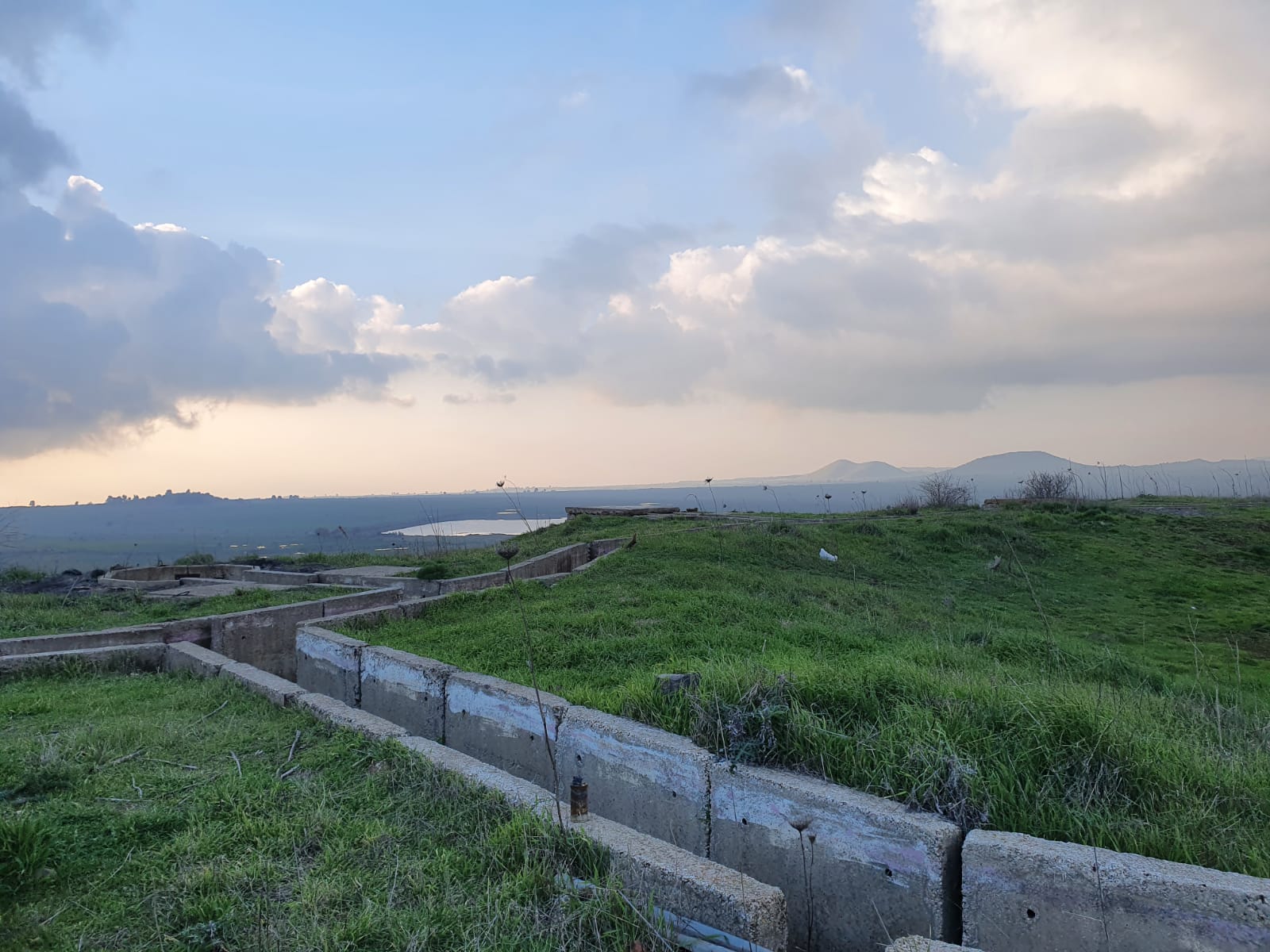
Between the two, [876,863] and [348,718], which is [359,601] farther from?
[876,863]

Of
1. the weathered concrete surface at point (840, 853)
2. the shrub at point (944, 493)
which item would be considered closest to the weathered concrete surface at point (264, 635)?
the weathered concrete surface at point (840, 853)

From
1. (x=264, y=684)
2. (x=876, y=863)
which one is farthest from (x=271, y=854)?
(x=264, y=684)

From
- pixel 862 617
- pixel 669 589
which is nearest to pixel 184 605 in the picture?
pixel 669 589

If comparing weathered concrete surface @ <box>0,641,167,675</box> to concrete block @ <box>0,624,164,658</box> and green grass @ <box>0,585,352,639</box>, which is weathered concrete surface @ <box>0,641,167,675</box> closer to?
concrete block @ <box>0,624,164,658</box>

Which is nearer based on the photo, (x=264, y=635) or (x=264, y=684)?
(x=264, y=684)

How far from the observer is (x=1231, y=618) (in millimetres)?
11758

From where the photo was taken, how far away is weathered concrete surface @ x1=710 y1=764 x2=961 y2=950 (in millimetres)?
2893

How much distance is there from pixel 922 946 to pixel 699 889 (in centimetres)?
76

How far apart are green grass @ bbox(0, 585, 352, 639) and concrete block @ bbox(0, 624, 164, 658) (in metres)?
0.75

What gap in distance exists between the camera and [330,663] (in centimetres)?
672

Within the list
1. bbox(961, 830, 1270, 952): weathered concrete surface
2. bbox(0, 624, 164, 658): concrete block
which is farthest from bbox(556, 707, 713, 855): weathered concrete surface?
bbox(0, 624, 164, 658): concrete block

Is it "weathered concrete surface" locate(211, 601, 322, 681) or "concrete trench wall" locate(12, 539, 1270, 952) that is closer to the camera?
"concrete trench wall" locate(12, 539, 1270, 952)

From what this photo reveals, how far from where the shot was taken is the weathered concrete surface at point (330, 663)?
637 cm

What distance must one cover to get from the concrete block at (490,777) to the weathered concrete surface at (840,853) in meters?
0.86
